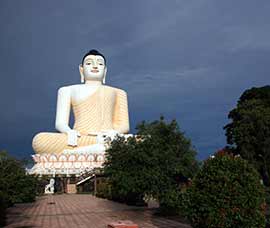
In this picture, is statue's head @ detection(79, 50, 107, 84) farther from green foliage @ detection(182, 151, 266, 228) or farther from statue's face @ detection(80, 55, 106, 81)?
green foliage @ detection(182, 151, 266, 228)

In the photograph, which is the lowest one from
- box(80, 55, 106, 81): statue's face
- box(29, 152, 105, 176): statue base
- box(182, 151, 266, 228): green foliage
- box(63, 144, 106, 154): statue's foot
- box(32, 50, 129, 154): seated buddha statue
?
box(182, 151, 266, 228): green foliage

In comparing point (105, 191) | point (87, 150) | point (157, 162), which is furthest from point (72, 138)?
point (157, 162)

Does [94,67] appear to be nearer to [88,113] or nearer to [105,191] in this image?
[88,113]

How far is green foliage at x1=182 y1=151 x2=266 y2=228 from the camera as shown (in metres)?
7.61

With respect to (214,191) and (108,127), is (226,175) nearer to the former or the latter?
(214,191)

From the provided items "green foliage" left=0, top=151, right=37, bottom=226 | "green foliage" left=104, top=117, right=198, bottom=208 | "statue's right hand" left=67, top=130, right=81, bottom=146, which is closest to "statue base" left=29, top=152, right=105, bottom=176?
"statue's right hand" left=67, top=130, right=81, bottom=146

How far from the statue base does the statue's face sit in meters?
7.34

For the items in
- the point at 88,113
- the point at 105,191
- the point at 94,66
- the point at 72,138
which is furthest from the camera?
the point at 94,66

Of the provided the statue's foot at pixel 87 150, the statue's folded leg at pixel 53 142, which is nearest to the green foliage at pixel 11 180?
the statue's foot at pixel 87 150

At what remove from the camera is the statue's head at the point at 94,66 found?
3888cm

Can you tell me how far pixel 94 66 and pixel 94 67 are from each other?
91mm

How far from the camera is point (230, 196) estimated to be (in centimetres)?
767

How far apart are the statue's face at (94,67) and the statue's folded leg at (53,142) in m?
5.78

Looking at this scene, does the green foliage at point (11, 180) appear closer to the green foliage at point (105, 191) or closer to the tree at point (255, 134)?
the green foliage at point (105, 191)
